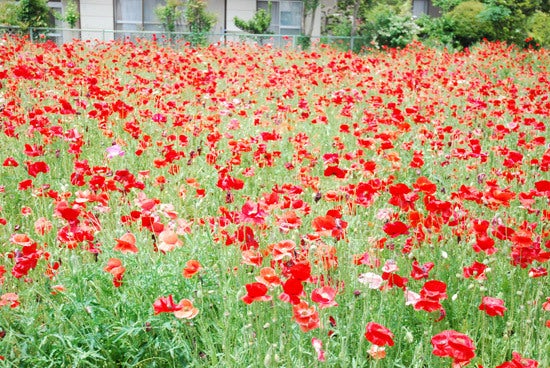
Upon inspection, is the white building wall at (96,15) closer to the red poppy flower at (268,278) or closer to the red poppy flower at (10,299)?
the red poppy flower at (10,299)

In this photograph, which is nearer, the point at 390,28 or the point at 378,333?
the point at 378,333

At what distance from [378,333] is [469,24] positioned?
63.0 feet

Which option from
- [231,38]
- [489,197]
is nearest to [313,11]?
[231,38]

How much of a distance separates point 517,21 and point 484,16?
126cm

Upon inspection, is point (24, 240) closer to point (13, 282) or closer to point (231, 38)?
point (13, 282)

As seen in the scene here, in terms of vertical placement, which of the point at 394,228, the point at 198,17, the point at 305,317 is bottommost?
the point at 305,317

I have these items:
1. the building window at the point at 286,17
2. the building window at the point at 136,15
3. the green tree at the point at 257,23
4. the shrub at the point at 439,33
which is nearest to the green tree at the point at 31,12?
the building window at the point at 136,15

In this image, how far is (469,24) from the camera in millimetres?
18891

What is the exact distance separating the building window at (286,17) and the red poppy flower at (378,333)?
2402cm

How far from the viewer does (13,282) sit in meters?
2.55

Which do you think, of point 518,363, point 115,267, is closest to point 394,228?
point 518,363

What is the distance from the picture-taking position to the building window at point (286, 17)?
80.9ft

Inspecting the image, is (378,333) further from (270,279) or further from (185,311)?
(185,311)

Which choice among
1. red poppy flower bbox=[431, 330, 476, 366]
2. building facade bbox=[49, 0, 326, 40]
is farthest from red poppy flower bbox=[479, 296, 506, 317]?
building facade bbox=[49, 0, 326, 40]
